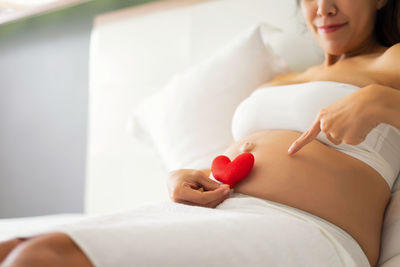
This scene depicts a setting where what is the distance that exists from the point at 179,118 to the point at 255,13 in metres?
0.51

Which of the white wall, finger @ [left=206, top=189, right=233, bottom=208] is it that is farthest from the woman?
the white wall

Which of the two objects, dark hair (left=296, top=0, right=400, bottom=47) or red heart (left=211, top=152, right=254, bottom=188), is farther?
dark hair (left=296, top=0, right=400, bottom=47)

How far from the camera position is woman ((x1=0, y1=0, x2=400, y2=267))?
83 cm

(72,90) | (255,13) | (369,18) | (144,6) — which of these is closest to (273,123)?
(369,18)

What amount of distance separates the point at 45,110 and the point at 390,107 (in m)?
2.28

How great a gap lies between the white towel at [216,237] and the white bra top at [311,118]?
0.78ft

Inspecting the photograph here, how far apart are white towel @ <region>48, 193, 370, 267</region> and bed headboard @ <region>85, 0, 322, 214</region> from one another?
38.9 inches

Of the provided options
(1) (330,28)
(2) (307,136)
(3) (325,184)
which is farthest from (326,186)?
(1) (330,28)

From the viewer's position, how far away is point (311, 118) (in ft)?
3.60

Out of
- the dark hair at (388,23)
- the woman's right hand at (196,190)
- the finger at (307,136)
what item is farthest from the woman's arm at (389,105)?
the dark hair at (388,23)

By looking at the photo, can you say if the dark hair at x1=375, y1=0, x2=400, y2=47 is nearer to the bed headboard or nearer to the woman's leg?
the bed headboard

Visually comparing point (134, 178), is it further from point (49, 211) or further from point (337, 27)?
point (337, 27)

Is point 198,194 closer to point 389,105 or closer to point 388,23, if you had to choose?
point 389,105

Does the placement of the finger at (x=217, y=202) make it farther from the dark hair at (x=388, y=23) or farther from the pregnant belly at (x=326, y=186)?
the dark hair at (x=388, y=23)
